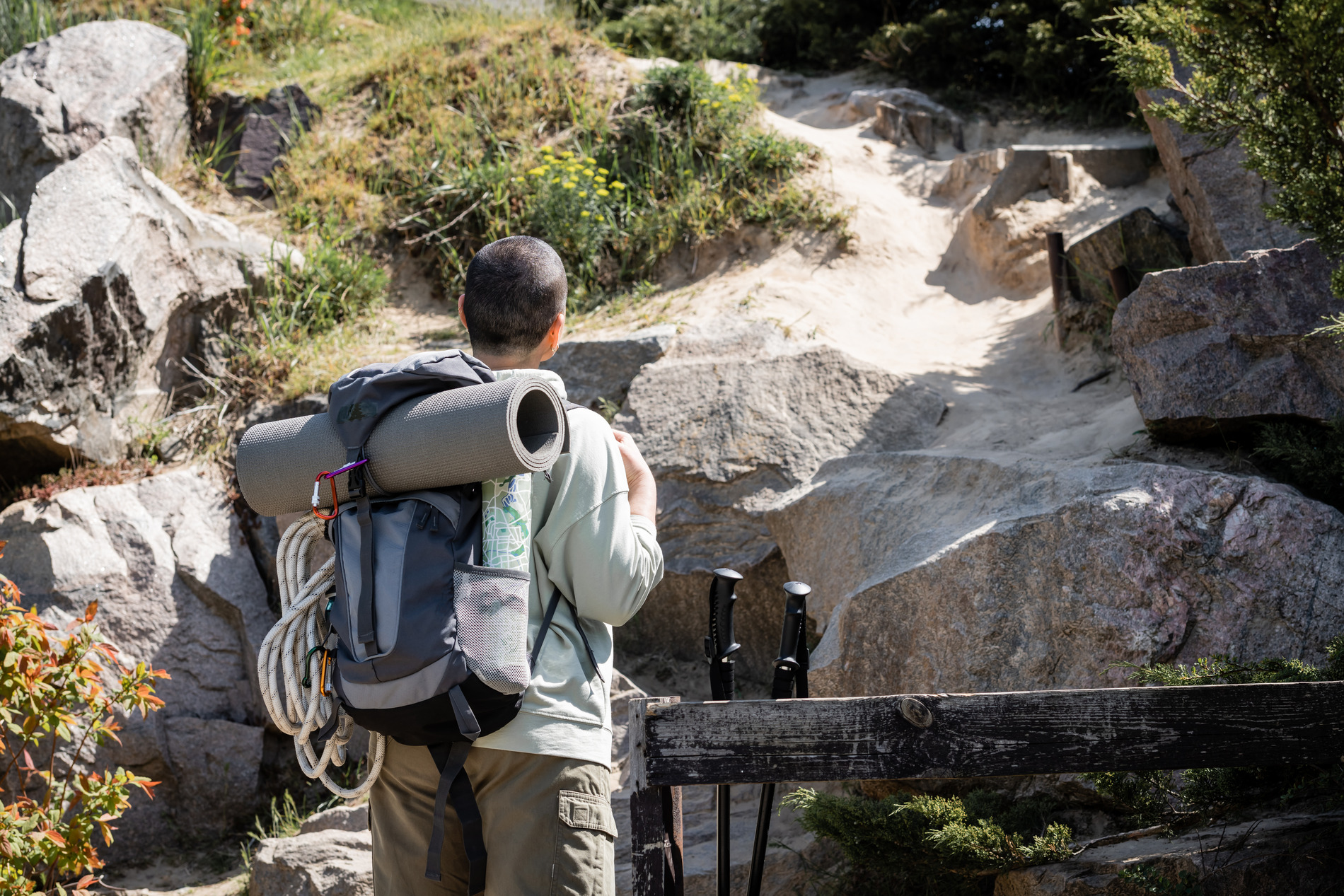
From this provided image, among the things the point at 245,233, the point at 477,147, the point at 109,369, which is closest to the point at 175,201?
the point at 245,233

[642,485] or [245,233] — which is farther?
[245,233]

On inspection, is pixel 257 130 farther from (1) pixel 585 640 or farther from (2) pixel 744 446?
(1) pixel 585 640

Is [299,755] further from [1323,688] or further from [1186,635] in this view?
[1186,635]

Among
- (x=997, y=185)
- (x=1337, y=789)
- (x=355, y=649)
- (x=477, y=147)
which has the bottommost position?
(x=1337, y=789)

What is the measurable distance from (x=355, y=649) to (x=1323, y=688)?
79.4 inches

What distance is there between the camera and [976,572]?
3199 millimetres

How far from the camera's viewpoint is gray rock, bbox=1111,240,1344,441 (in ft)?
11.3

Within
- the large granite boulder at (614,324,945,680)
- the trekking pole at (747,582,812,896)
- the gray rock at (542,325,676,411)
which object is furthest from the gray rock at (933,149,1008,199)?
the trekking pole at (747,582,812,896)

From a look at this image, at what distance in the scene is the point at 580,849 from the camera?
170 cm

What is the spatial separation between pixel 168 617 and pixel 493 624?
3.65 metres

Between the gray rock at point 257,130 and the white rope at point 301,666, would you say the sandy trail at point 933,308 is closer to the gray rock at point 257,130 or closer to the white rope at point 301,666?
the white rope at point 301,666

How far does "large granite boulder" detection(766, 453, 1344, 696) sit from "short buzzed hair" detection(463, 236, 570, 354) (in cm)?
192

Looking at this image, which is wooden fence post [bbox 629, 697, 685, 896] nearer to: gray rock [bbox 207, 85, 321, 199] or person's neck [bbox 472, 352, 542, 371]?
person's neck [bbox 472, 352, 542, 371]

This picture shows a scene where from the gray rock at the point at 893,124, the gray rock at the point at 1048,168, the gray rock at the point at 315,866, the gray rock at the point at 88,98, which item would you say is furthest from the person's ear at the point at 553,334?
the gray rock at the point at 893,124
